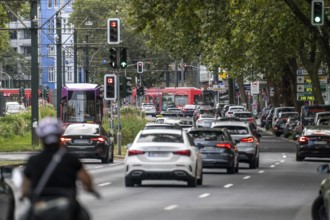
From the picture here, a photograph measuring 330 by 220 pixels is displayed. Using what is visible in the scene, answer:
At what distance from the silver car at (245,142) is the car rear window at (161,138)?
37.2 ft

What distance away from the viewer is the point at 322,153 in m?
45.3

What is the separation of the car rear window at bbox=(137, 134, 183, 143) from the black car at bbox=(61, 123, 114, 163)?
13.1 m

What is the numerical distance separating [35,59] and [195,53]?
23.7 meters

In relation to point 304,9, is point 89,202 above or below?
below

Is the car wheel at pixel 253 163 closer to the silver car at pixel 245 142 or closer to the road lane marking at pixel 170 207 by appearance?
the silver car at pixel 245 142

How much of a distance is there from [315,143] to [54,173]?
35.2 m

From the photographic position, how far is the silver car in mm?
39469

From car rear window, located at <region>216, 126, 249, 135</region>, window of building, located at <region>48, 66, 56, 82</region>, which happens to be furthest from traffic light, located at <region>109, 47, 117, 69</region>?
window of building, located at <region>48, 66, 56, 82</region>

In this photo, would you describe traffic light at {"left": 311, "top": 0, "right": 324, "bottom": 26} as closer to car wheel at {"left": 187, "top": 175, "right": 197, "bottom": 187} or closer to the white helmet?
car wheel at {"left": 187, "top": 175, "right": 197, "bottom": 187}

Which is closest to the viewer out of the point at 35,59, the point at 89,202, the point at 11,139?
the point at 89,202

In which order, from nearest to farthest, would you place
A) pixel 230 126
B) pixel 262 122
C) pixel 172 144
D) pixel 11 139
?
pixel 172 144
pixel 230 126
pixel 11 139
pixel 262 122

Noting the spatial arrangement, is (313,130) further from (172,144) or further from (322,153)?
(172,144)

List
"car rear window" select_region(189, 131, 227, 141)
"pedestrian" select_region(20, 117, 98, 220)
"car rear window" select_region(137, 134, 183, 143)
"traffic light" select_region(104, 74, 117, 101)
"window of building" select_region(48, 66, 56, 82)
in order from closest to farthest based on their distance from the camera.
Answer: "pedestrian" select_region(20, 117, 98, 220), "car rear window" select_region(137, 134, 183, 143), "car rear window" select_region(189, 131, 227, 141), "traffic light" select_region(104, 74, 117, 101), "window of building" select_region(48, 66, 56, 82)

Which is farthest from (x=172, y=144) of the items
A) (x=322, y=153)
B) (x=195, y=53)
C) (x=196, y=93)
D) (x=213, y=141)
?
(x=196, y=93)
